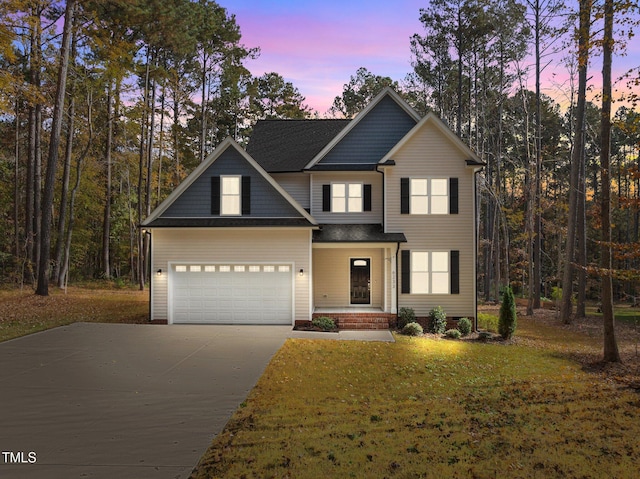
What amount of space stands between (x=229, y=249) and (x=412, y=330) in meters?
7.24

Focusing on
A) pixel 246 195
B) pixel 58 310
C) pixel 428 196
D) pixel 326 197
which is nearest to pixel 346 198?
pixel 326 197

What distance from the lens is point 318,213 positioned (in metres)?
18.4

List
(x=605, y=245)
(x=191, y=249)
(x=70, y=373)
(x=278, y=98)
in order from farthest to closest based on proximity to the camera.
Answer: (x=278, y=98) < (x=191, y=249) < (x=605, y=245) < (x=70, y=373)

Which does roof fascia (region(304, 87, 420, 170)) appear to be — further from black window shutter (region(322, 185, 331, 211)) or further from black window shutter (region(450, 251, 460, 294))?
black window shutter (region(450, 251, 460, 294))

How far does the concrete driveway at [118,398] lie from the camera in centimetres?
525

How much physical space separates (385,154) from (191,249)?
8696mm

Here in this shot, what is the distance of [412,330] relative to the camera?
50.8ft

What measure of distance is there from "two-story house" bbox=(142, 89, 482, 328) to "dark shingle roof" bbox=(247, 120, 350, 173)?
30.6 inches

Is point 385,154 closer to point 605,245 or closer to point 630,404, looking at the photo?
point 605,245

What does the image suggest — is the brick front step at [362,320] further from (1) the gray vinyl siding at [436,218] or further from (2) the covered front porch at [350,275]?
(1) the gray vinyl siding at [436,218]

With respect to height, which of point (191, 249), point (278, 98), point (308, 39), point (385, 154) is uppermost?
point (278, 98)

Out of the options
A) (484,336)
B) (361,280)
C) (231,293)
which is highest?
(361,280)

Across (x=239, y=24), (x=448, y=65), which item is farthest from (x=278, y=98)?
(x=448, y=65)

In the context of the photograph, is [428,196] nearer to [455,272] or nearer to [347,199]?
[455,272]
